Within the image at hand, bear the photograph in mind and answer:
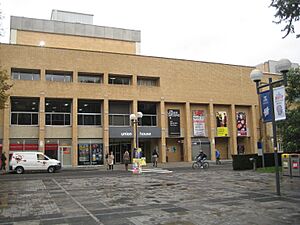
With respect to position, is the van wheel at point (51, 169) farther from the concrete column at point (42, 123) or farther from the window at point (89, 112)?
the window at point (89, 112)

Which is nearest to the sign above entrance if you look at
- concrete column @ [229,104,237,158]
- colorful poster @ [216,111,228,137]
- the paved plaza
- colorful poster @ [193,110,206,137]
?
colorful poster @ [193,110,206,137]

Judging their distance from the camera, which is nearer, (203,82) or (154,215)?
(154,215)

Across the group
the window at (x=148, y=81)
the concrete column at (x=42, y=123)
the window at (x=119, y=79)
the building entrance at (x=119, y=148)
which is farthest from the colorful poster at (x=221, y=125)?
the concrete column at (x=42, y=123)

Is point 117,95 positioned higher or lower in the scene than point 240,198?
higher

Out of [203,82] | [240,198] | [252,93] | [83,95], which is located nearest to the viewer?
[240,198]

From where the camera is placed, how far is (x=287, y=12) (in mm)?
9641

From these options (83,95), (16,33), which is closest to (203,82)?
(83,95)

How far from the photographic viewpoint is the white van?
88.9ft

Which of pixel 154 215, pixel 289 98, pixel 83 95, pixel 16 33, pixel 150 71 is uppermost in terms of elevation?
pixel 16 33

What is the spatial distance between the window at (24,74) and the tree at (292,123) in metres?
25.2

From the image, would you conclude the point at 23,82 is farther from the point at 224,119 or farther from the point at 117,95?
the point at 224,119

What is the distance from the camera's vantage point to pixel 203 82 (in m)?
43.2

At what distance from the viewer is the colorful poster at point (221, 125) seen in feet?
144

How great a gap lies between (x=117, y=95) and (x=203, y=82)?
11.9m
